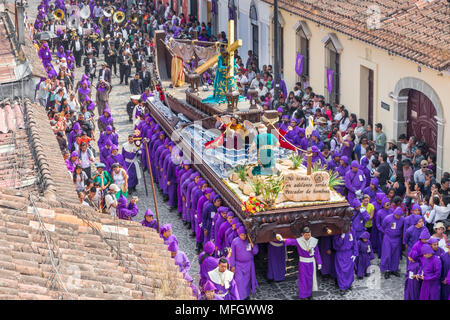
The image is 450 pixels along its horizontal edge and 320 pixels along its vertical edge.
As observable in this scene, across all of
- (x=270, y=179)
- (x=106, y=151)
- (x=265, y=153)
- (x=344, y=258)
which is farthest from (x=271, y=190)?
(x=106, y=151)

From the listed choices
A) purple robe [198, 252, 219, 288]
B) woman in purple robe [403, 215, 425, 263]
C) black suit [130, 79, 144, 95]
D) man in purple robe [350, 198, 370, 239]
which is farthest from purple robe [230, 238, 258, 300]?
black suit [130, 79, 144, 95]

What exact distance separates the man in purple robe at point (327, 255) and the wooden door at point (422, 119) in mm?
5034

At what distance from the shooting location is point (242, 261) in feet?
45.4

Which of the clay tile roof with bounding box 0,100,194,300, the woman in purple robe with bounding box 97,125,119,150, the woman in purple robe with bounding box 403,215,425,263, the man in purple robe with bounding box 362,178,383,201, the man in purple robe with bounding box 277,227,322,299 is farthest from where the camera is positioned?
the woman in purple robe with bounding box 97,125,119,150

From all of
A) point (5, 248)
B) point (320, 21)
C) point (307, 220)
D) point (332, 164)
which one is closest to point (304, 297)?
point (307, 220)

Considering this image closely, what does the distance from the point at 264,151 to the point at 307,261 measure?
6.44 feet

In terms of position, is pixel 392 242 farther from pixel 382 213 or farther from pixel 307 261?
pixel 307 261

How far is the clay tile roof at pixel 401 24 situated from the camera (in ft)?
57.2

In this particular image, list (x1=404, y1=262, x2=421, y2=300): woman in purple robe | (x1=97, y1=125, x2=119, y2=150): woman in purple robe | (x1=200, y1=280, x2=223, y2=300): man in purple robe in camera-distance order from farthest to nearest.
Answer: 1. (x1=97, y1=125, x2=119, y2=150): woman in purple robe
2. (x1=404, y1=262, x2=421, y2=300): woman in purple robe
3. (x1=200, y1=280, x2=223, y2=300): man in purple robe

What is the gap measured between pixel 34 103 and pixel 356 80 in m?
8.28

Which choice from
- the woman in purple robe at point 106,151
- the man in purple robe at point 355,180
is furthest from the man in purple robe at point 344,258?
the woman in purple robe at point 106,151

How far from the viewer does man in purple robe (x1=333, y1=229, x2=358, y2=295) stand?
1418 centimetres

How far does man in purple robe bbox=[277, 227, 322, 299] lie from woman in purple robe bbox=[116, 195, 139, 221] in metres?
3.22

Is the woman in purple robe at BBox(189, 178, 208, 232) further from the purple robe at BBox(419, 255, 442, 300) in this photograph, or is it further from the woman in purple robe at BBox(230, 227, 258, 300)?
the purple robe at BBox(419, 255, 442, 300)
